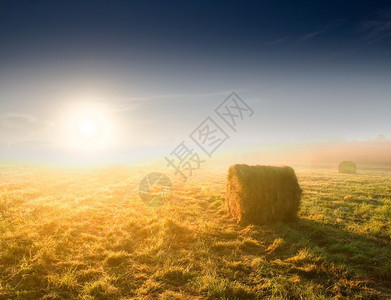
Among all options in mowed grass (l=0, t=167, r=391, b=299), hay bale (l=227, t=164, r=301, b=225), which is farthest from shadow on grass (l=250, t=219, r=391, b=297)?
hay bale (l=227, t=164, r=301, b=225)

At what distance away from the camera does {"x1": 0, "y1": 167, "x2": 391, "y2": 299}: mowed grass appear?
465 cm

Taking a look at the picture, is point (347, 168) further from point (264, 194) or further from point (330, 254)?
point (330, 254)

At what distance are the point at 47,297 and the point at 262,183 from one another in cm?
764

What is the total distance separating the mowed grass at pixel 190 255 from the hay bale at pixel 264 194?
1.71 feet

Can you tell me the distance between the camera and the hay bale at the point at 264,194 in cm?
866

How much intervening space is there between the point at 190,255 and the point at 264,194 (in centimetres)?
420

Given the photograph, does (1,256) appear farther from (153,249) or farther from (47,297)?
(153,249)

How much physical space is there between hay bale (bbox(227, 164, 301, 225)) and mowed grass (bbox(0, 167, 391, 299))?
0.52m

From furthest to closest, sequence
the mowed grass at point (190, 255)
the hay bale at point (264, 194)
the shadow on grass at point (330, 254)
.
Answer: the hay bale at point (264, 194), the shadow on grass at point (330, 254), the mowed grass at point (190, 255)

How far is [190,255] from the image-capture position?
6.21 meters

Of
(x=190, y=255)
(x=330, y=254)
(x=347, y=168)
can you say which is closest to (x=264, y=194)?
(x=330, y=254)

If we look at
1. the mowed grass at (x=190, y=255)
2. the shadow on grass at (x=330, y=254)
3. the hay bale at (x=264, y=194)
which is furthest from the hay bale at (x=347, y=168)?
the shadow on grass at (x=330, y=254)

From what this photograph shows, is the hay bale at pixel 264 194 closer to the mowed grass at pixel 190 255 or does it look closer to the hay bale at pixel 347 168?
the mowed grass at pixel 190 255

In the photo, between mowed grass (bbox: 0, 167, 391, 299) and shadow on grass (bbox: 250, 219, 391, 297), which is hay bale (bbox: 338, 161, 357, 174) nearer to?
mowed grass (bbox: 0, 167, 391, 299)
